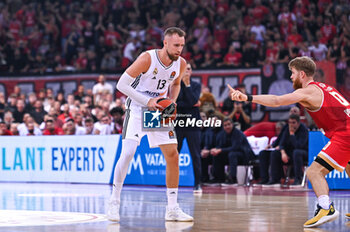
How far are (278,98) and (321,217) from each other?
1.46 meters

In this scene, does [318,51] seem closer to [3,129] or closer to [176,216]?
[3,129]

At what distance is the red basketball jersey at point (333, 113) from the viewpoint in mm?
7862

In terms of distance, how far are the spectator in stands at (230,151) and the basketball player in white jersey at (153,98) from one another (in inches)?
308

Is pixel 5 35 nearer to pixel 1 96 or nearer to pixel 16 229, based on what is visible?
pixel 1 96

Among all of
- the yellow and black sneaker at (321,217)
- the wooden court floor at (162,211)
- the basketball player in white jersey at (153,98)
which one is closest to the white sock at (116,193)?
the basketball player in white jersey at (153,98)

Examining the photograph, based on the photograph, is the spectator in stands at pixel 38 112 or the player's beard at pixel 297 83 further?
the spectator in stands at pixel 38 112

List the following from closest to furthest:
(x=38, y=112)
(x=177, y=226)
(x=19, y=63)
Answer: (x=177, y=226)
(x=38, y=112)
(x=19, y=63)

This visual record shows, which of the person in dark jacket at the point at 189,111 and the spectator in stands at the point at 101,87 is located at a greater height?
the spectator in stands at the point at 101,87

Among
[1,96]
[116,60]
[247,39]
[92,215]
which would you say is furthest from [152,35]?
[92,215]

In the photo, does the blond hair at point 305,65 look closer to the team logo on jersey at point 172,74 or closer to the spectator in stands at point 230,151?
the team logo on jersey at point 172,74

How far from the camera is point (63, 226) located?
23.8 ft

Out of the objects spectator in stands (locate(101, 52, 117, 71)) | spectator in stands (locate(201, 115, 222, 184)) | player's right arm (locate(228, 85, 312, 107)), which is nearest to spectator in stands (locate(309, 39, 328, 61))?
spectator in stands (locate(201, 115, 222, 184))

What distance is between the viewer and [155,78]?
821 centimetres

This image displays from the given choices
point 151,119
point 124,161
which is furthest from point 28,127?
point 151,119
